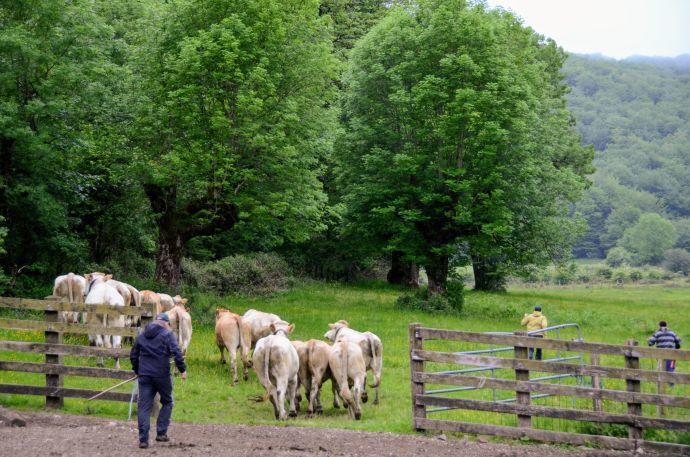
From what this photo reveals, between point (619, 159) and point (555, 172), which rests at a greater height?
point (619, 159)

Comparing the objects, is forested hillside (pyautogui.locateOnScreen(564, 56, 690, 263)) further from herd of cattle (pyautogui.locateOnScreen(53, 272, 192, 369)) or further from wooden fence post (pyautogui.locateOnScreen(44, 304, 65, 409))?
wooden fence post (pyautogui.locateOnScreen(44, 304, 65, 409))

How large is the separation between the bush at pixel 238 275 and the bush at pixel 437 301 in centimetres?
756

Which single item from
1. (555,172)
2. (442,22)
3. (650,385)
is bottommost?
(650,385)

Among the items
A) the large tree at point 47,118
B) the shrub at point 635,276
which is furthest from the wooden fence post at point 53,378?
the shrub at point 635,276

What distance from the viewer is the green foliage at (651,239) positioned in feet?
452

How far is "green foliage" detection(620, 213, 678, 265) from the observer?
137875 millimetres

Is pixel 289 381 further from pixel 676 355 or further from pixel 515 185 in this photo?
pixel 515 185

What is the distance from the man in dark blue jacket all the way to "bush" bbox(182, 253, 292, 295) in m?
22.8

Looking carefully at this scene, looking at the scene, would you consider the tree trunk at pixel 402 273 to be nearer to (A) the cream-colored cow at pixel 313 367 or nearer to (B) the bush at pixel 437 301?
(B) the bush at pixel 437 301

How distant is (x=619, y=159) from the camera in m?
185

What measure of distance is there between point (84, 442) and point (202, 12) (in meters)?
20.9

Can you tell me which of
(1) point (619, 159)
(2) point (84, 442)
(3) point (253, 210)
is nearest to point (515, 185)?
(3) point (253, 210)

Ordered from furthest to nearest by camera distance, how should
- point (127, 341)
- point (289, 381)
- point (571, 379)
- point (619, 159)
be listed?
1. point (619, 159)
2. point (127, 341)
3. point (571, 379)
4. point (289, 381)

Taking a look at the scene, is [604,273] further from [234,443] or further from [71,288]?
[234,443]
